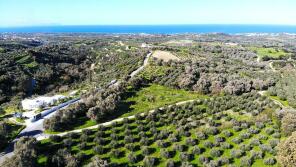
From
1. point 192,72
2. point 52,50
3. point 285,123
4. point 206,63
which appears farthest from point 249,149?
point 52,50

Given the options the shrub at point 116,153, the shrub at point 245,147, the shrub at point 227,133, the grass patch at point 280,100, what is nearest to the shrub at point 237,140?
the shrub at point 245,147

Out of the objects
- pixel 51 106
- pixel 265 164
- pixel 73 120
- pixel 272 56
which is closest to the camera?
pixel 265 164

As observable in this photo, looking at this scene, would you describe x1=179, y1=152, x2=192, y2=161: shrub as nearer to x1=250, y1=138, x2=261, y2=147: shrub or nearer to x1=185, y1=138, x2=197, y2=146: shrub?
x1=185, y1=138, x2=197, y2=146: shrub

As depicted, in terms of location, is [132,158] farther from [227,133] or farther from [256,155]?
[256,155]

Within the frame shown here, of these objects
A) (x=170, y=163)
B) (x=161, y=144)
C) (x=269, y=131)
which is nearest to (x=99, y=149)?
(x=161, y=144)

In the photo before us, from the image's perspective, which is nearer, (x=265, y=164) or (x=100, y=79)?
(x=265, y=164)

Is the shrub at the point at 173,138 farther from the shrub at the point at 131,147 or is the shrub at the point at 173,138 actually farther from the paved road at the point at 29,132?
the paved road at the point at 29,132

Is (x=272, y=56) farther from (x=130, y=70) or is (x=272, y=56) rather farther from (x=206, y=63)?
(x=130, y=70)
